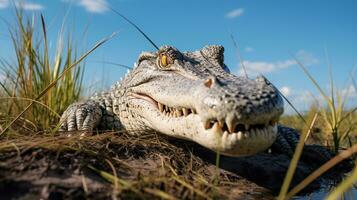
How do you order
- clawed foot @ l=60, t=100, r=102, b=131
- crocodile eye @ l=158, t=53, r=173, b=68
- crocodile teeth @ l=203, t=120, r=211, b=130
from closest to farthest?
crocodile teeth @ l=203, t=120, r=211, b=130 < crocodile eye @ l=158, t=53, r=173, b=68 < clawed foot @ l=60, t=100, r=102, b=131

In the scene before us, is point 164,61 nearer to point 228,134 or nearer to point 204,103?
point 204,103

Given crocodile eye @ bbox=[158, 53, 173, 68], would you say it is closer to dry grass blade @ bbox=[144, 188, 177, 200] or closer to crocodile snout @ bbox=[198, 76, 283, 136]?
crocodile snout @ bbox=[198, 76, 283, 136]

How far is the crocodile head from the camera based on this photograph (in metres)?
2.66

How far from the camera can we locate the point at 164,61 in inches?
166

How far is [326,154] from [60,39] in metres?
4.04

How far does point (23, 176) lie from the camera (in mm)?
2512

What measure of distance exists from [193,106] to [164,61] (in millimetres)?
1290

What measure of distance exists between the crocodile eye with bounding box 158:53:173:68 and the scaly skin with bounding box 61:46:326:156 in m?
0.01

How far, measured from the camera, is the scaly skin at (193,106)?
267cm

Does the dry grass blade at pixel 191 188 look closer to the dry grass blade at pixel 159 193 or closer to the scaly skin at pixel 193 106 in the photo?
the dry grass blade at pixel 159 193

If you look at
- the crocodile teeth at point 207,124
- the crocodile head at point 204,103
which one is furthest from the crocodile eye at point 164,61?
the crocodile teeth at point 207,124

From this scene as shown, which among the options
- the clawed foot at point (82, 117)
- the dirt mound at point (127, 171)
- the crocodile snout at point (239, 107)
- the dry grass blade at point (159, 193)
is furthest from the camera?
the clawed foot at point (82, 117)

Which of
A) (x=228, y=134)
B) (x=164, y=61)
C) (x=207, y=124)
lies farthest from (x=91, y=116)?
(x=228, y=134)

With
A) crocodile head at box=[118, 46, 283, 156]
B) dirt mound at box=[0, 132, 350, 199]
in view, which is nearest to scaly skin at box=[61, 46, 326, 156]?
crocodile head at box=[118, 46, 283, 156]
